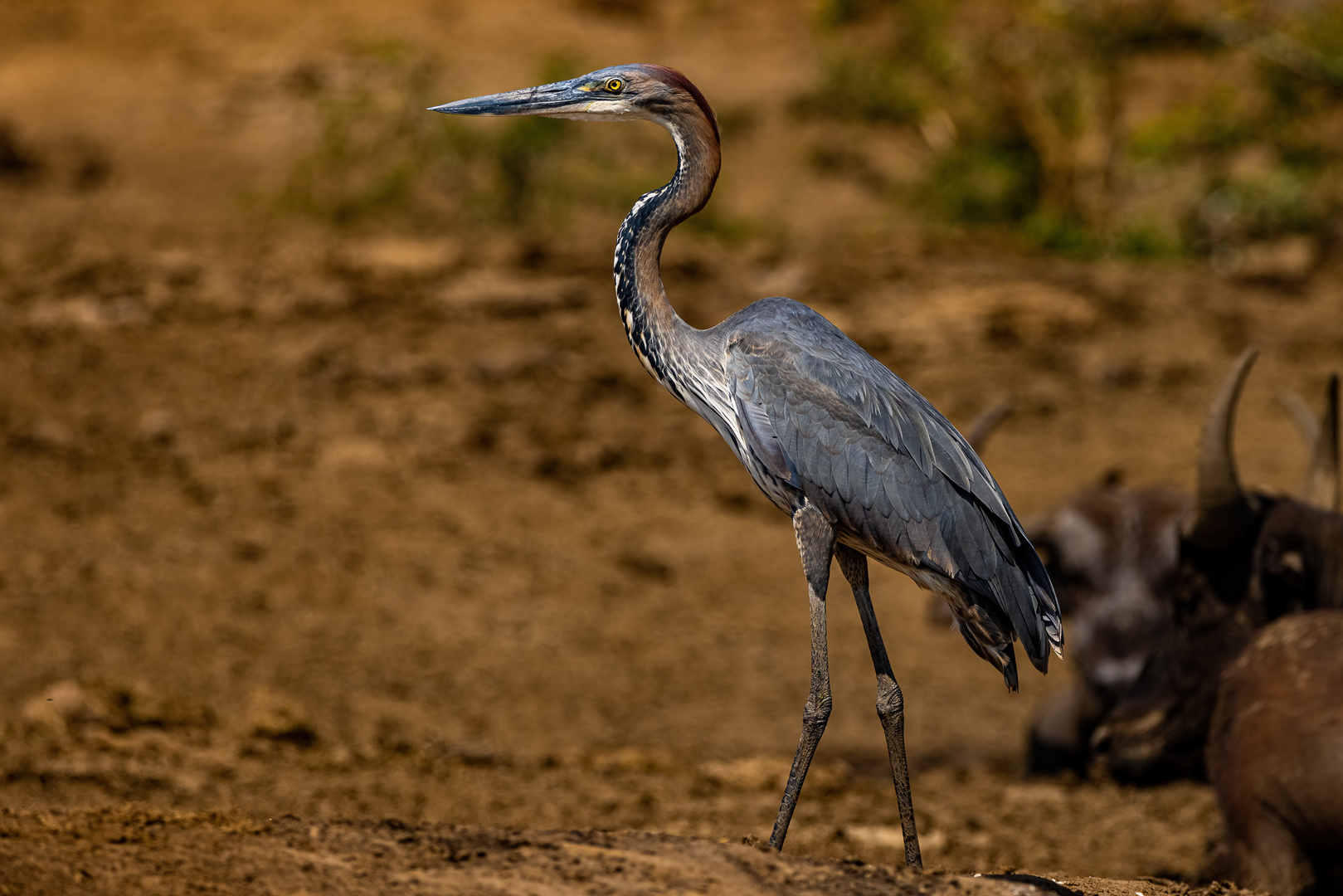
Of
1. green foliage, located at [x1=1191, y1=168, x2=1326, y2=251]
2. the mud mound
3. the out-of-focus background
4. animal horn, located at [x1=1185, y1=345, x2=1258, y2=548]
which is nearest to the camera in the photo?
the mud mound

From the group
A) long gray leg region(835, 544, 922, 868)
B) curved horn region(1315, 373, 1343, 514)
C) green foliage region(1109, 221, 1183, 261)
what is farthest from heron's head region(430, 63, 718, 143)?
green foliage region(1109, 221, 1183, 261)

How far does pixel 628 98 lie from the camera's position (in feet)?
12.6

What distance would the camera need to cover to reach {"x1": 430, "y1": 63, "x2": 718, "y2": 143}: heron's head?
151 inches

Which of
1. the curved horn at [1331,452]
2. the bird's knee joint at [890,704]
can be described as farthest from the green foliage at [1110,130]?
the bird's knee joint at [890,704]

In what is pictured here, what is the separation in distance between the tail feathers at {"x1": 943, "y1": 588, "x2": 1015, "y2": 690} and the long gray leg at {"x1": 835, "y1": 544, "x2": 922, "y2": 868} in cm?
22

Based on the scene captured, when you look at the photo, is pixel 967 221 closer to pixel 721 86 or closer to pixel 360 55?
pixel 721 86

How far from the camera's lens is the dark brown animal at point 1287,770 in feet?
16.1

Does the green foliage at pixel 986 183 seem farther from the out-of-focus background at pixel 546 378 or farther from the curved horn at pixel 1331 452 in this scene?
the curved horn at pixel 1331 452

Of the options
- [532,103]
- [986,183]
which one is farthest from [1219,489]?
[986,183]

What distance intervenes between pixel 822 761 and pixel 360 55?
14470 mm

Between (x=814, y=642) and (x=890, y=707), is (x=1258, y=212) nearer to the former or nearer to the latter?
(x=890, y=707)

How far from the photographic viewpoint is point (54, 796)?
5594mm

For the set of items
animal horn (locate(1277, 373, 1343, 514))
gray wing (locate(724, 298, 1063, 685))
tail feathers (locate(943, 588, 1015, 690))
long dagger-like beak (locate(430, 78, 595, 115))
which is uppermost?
long dagger-like beak (locate(430, 78, 595, 115))

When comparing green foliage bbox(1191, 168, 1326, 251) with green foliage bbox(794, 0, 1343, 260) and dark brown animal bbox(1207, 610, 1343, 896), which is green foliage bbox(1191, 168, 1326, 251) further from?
dark brown animal bbox(1207, 610, 1343, 896)
